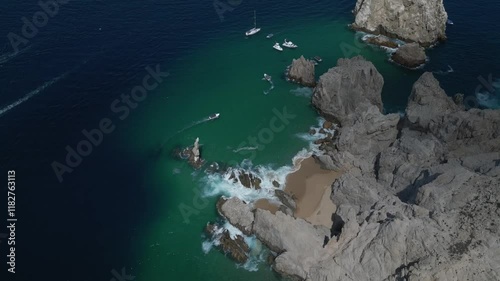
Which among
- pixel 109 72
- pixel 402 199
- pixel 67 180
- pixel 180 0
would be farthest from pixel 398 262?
pixel 180 0

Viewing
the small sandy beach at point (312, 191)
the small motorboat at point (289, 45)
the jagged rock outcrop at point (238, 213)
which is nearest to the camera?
the jagged rock outcrop at point (238, 213)

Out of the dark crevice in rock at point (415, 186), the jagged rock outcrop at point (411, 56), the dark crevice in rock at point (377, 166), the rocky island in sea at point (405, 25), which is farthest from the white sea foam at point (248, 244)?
the rocky island in sea at point (405, 25)

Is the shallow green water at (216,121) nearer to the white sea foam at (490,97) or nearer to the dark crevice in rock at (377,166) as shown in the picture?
the white sea foam at (490,97)

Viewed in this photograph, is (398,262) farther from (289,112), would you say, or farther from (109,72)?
(109,72)

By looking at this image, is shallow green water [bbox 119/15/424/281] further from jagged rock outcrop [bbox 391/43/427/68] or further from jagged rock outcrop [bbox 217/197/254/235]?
jagged rock outcrop [bbox 391/43/427/68]

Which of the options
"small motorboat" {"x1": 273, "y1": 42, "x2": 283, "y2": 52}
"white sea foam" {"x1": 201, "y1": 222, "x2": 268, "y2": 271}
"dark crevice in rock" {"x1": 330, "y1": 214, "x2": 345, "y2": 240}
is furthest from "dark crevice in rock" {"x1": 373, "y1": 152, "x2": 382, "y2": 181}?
"small motorboat" {"x1": 273, "y1": 42, "x2": 283, "y2": 52}

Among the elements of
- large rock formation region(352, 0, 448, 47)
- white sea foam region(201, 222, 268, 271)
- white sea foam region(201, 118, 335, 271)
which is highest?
large rock formation region(352, 0, 448, 47)
